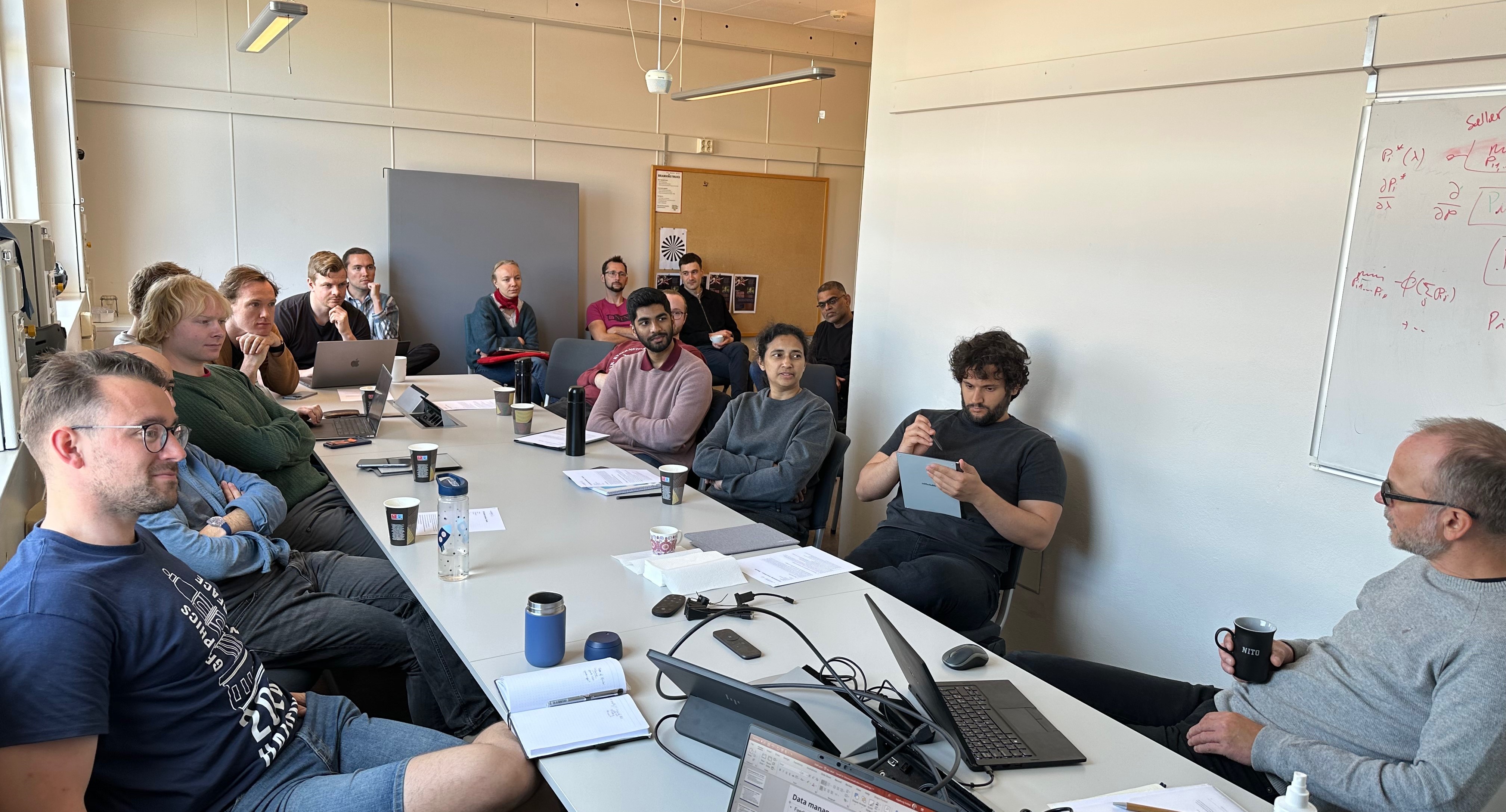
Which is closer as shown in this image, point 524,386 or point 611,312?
point 524,386

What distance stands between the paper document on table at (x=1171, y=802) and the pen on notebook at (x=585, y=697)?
77 centimetres

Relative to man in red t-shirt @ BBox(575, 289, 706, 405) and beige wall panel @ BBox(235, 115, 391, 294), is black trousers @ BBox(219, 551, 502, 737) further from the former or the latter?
beige wall panel @ BBox(235, 115, 391, 294)

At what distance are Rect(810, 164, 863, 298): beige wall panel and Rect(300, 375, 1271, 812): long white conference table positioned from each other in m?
5.84

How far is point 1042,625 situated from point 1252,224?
1.66 m

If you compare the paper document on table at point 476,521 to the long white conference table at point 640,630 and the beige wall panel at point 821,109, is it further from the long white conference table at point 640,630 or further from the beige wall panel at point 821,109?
the beige wall panel at point 821,109

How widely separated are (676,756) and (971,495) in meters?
1.58

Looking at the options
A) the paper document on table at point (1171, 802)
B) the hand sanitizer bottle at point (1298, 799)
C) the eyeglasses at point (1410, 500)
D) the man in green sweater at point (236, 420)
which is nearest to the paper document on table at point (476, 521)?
the man in green sweater at point (236, 420)

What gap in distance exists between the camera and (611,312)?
739 cm

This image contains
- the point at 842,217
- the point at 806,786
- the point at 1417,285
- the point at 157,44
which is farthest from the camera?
the point at 842,217

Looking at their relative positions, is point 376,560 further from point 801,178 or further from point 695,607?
point 801,178

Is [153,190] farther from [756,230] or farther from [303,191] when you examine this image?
[756,230]

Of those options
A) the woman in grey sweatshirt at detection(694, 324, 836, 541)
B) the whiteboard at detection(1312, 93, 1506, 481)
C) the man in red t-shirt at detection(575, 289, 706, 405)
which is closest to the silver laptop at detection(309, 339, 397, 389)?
the man in red t-shirt at detection(575, 289, 706, 405)

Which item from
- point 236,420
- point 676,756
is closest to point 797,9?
point 236,420

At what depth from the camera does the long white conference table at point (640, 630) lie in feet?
4.69
